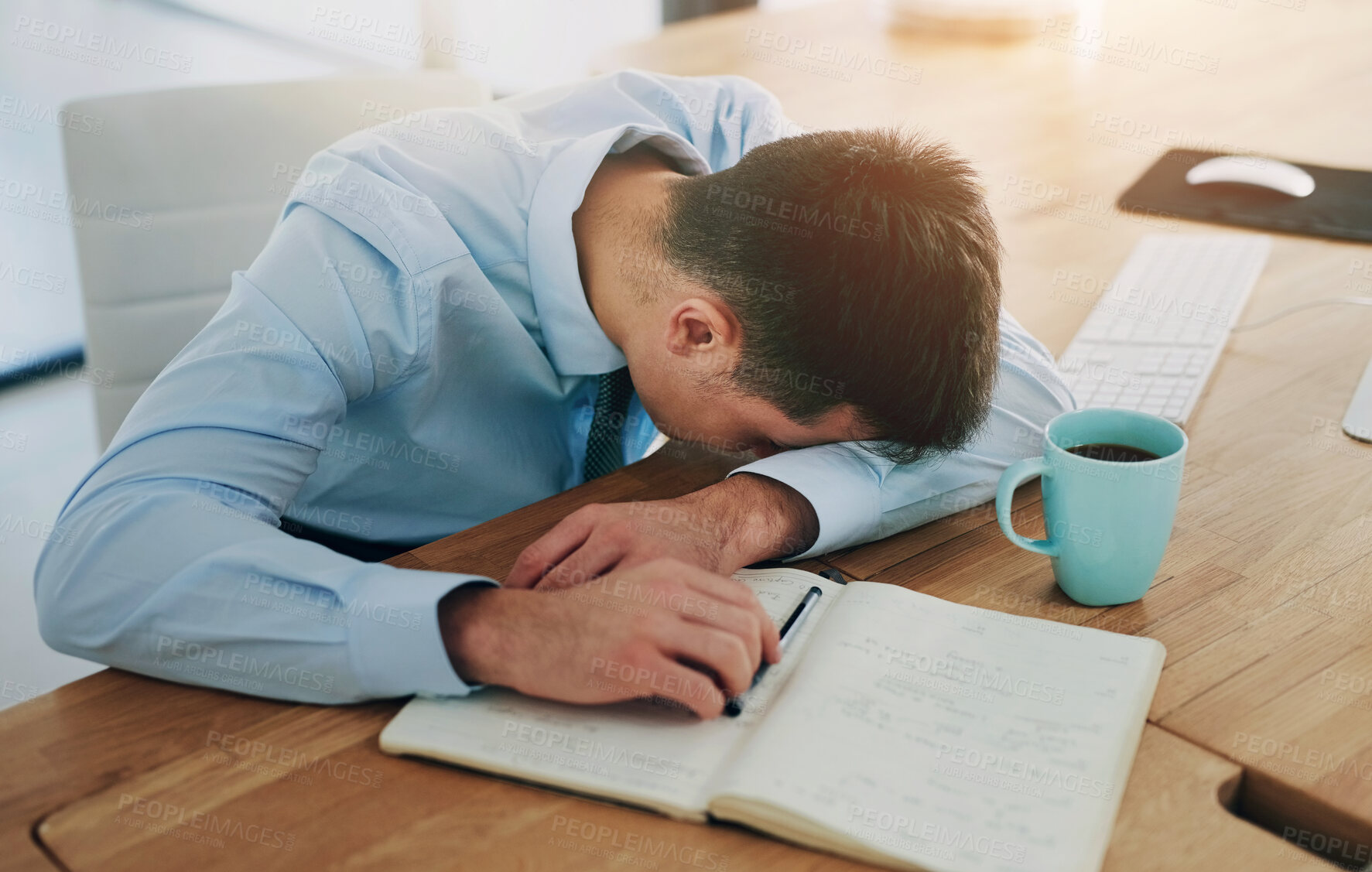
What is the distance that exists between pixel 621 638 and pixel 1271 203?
1.31m

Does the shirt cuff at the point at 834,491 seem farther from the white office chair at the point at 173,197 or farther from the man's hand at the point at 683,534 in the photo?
the white office chair at the point at 173,197

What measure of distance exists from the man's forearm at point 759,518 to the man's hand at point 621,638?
5.0 inches

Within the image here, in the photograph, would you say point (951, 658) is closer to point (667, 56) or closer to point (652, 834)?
point (652, 834)

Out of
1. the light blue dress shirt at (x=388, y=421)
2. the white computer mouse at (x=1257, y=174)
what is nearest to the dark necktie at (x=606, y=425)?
the light blue dress shirt at (x=388, y=421)

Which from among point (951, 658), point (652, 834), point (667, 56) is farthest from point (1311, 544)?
point (667, 56)

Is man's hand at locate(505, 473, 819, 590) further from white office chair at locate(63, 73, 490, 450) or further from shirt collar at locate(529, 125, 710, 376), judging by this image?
white office chair at locate(63, 73, 490, 450)

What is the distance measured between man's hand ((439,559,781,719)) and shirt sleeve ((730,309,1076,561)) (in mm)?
180

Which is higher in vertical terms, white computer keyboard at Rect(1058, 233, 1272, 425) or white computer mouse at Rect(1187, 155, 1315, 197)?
white computer mouse at Rect(1187, 155, 1315, 197)

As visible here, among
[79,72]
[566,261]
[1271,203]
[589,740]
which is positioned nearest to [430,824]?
[589,740]

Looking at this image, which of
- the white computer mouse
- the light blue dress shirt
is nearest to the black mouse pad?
the white computer mouse

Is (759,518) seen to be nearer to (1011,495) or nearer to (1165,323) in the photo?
(1011,495)


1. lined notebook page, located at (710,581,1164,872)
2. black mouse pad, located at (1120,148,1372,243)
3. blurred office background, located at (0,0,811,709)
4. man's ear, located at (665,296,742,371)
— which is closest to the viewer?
lined notebook page, located at (710,581,1164,872)

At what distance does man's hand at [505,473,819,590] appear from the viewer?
0.81 metres

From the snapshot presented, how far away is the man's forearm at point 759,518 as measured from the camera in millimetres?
867
